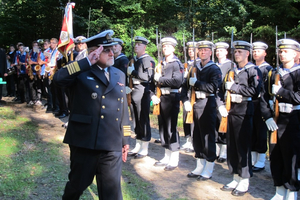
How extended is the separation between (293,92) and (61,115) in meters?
7.87

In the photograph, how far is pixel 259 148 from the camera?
6621 millimetres

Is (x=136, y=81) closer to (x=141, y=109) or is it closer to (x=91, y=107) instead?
(x=141, y=109)

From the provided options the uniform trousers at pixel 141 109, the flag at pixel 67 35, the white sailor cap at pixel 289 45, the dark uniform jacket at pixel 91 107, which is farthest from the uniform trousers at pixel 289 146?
the flag at pixel 67 35

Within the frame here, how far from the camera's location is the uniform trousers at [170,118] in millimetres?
6199

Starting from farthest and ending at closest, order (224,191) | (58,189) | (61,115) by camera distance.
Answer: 1. (61,115)
2. (224,191)
3. (58,189)

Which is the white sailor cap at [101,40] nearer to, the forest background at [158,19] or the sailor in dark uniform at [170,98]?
the sailor in dark uniform at [170,98]

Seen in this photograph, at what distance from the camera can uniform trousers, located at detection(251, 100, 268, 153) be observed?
6.64 metres

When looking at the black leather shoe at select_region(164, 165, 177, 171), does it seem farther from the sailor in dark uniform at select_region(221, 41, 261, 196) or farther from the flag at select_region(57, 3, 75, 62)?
the flag at select_region(57, 3, 75, 62)

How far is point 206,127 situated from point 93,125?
272 cm

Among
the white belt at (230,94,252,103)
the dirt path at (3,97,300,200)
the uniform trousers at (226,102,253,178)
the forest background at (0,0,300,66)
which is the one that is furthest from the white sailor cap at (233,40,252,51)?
the forest background at (0,0,300,66)

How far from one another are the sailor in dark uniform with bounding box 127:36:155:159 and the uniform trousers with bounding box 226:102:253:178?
225 cm

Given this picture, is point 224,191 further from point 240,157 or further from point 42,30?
point 42,30

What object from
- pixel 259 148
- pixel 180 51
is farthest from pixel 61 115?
pixel 180 51

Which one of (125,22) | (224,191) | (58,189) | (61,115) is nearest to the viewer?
(58,189)
